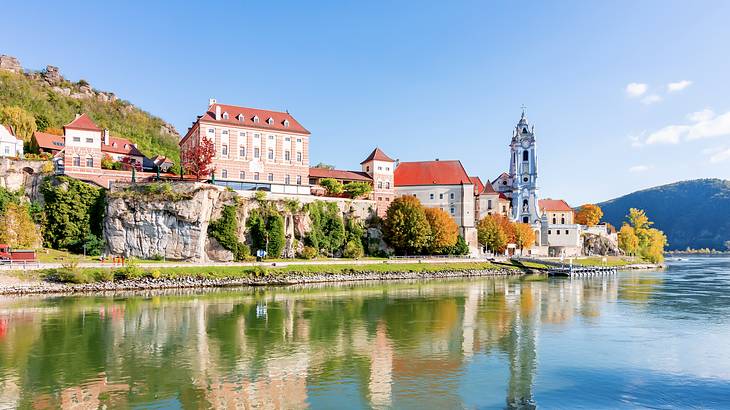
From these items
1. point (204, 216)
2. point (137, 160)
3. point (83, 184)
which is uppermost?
point (137, 160)

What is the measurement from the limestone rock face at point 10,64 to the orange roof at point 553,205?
10287 cm

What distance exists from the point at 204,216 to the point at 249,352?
29.8m

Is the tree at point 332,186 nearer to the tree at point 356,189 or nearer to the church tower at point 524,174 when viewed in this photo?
the tree at point 356,189

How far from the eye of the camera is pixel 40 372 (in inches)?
669

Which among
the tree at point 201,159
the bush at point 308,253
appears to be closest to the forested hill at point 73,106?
the tree at point 201,159

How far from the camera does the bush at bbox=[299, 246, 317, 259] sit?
2119 inches

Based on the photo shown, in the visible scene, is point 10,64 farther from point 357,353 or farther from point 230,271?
point 357,353

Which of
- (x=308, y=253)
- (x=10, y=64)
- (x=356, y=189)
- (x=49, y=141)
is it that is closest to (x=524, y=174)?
(x=356, y=189)

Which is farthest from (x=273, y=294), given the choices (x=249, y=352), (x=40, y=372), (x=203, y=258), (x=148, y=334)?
(x=40, y=372)

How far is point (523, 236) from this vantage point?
78.9m

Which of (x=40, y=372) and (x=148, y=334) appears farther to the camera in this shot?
(x=148, y=334)

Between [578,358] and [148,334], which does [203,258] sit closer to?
[148,334]

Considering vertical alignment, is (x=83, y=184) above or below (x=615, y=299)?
above

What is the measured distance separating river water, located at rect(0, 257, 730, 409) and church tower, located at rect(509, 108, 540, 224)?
181ft
